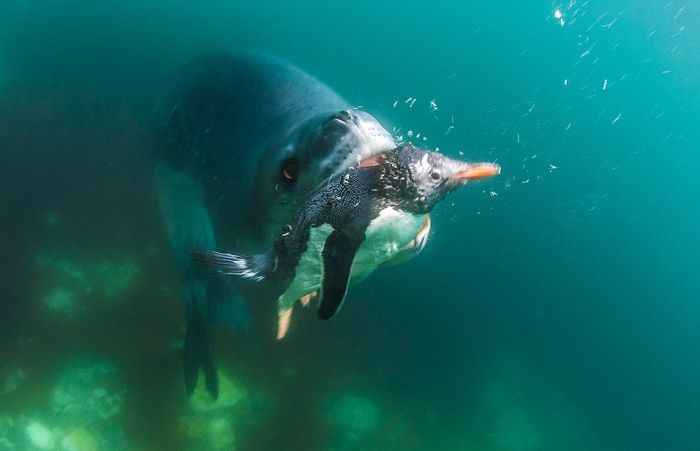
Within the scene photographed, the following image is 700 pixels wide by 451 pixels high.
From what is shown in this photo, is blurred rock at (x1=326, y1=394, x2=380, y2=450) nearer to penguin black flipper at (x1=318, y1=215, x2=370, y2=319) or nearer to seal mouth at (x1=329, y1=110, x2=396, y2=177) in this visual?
seal mouth at (x1=329, y1=110, x2=396, y2=177)

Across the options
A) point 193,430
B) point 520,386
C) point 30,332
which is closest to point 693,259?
point 520,386

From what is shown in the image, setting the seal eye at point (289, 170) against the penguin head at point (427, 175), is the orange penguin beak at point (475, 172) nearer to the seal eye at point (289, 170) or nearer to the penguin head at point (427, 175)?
A: the penguin head at point (427, 175)

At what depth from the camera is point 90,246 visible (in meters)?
5.94

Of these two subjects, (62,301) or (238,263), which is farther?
(62,301)

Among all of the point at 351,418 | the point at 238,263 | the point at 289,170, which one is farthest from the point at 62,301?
the point at 238,263

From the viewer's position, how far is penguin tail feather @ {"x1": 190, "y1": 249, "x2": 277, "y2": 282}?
1.74 meters

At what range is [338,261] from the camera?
1589mm

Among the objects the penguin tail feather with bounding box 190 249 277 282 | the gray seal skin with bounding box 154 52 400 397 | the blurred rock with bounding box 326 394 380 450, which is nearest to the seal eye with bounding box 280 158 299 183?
the gray seal skin with bounding box 154 52 400 397

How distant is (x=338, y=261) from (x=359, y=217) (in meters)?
0.15

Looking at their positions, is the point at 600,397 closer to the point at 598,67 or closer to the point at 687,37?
the point at 598,67

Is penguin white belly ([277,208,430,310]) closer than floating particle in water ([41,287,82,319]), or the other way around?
penguin white belly ([277,208,430,310])

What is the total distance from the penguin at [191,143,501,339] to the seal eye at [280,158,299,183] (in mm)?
650

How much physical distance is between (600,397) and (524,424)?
3266 millimetres

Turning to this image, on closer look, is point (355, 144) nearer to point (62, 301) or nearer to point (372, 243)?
point (372, 243)
